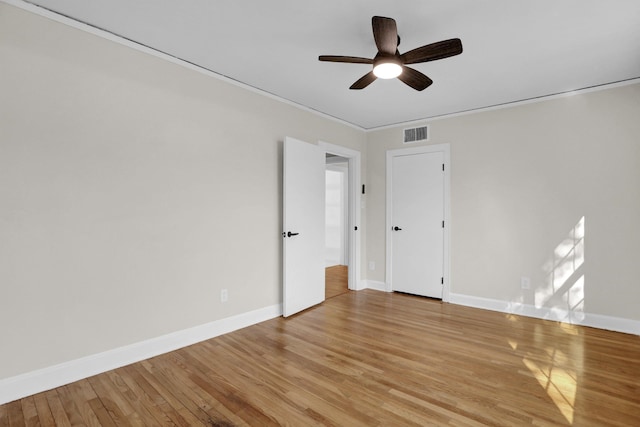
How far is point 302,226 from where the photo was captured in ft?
12.6

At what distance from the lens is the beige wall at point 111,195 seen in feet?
6.74

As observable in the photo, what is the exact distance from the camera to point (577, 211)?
136 inches

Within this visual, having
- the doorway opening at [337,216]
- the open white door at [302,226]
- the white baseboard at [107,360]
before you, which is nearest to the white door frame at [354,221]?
the open white door at [302,226]

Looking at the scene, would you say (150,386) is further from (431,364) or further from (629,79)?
(629,79)

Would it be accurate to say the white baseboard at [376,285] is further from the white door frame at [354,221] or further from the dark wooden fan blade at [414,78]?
the dark wooden fan blade at [414,78]

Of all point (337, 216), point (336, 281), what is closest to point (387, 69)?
point (336, 281)

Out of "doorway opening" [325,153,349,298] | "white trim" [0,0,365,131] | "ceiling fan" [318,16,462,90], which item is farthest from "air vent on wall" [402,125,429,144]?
"doorway opening" [325,153,349,298]

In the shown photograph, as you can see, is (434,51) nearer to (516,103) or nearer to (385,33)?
(385,33)

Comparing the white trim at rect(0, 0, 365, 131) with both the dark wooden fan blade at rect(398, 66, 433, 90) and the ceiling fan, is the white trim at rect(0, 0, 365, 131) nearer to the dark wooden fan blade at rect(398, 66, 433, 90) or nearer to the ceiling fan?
the ceiling fan

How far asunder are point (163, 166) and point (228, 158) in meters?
0.66

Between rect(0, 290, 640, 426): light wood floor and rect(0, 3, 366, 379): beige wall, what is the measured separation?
37 centimetres

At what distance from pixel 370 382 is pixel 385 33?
2.35 metres

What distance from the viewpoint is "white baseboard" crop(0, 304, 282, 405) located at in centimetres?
202

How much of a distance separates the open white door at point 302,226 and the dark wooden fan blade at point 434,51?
1.73m
